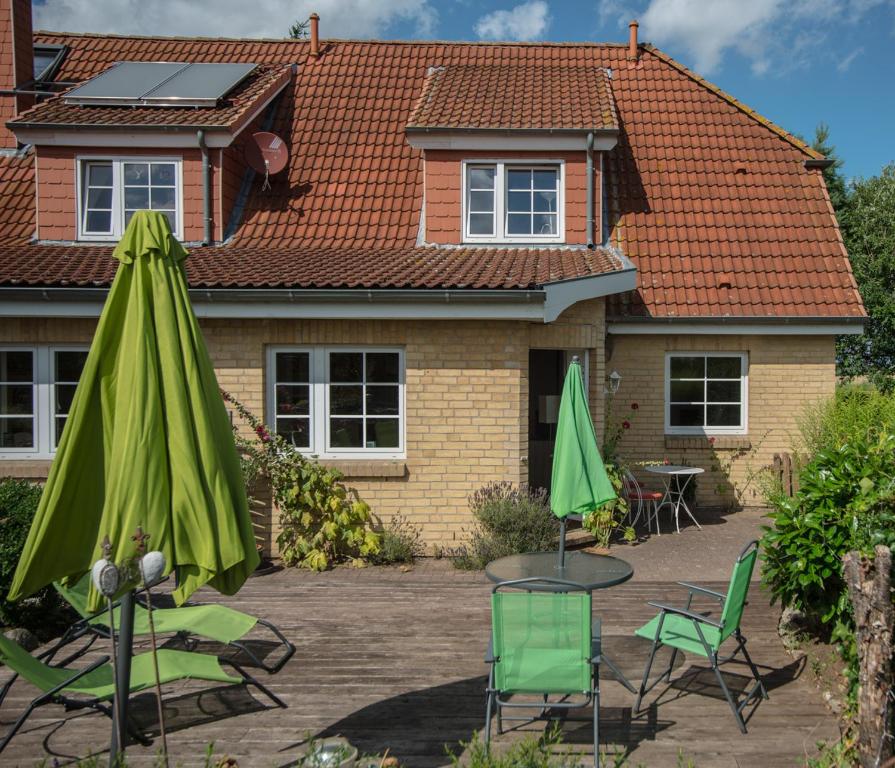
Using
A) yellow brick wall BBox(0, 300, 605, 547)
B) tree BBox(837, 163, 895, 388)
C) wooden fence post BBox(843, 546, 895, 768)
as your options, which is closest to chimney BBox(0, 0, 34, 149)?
yellow brick wall BBox(0, 300, 605, 547)

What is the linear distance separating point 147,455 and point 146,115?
1038cm

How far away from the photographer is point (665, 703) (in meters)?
6.02

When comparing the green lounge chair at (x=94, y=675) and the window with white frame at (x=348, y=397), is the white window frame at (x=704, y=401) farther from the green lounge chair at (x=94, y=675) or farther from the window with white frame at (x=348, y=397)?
the green lounge chair at (x=94, y=675)

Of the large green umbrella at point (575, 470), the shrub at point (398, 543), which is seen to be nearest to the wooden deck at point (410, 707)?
the large green umbrella at point (575, 470)

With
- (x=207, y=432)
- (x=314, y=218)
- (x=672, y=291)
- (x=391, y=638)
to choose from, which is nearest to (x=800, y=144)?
(x=672, y=291)

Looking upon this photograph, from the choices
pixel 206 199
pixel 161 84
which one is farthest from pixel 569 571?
pixel 161 84

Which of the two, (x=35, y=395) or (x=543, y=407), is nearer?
(x=35, y=395)

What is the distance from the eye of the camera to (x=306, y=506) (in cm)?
1022

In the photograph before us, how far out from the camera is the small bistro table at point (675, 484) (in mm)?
12000

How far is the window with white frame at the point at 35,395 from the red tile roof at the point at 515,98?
6135mm

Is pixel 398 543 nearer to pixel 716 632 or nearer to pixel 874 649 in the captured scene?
pixel 716 632

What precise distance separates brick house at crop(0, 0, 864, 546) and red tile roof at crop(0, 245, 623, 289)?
7 cm

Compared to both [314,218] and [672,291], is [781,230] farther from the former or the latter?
[314,218]

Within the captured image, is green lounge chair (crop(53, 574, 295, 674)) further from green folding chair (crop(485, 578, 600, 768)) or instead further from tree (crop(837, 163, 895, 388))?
tree (crop(837, 163, 895, 388))
